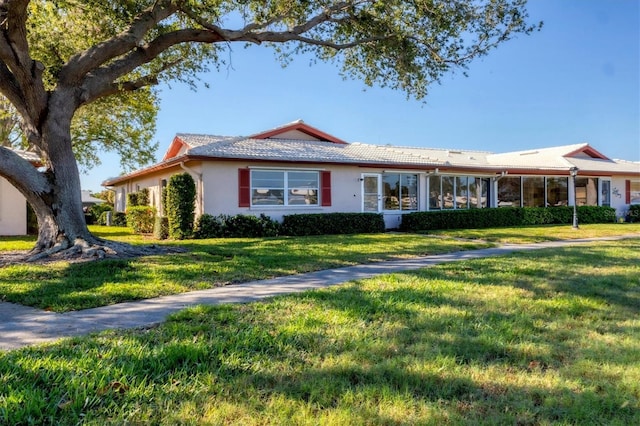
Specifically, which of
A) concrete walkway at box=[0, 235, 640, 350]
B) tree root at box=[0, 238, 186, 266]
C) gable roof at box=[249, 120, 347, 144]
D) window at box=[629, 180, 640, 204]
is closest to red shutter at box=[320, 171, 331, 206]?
gable roof at box=[249, 120, 347, 144]

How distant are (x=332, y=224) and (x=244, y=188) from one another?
3.56 m

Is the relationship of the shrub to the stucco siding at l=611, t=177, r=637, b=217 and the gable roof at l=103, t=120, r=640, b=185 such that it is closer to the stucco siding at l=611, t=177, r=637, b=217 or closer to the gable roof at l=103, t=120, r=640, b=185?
the gable roof at l=103, t=120, r=640, b=185

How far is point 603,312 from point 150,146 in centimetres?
2853

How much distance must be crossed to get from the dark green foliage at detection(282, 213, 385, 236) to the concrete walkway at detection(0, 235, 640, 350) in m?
8.15

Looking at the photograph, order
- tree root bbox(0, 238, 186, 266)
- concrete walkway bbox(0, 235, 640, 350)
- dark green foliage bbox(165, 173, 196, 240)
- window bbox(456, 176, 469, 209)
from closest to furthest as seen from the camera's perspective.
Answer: concrete walkway bbox(0, 235, 640, 350) < tree root bbox(0, 238, 186, 266) < dark green foliage bbox(165, 173, 196, 240) < window bbox(456, 176, 469, 209)

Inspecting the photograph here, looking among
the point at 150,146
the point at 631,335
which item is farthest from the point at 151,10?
the point at 150,146

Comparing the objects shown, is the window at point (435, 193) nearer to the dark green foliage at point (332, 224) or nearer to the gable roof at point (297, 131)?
the dark green foliage at point (332, 224)

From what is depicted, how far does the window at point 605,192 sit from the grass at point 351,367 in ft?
77.1

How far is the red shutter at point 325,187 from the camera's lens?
17250mm

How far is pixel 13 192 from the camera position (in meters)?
15.6

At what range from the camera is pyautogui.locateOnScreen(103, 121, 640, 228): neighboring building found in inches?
614

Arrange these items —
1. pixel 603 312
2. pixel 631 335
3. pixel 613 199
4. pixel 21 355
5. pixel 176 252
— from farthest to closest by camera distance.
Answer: pixel 613 199 → pixel 176 252 → pixel 603 312 → pixel 631 335 → pixel 21 355

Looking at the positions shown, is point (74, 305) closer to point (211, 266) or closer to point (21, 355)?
point (21, 355)

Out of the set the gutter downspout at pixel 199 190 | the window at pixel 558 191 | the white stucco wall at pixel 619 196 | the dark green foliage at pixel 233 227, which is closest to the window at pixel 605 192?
the white stucco wall at pixel 619 196
